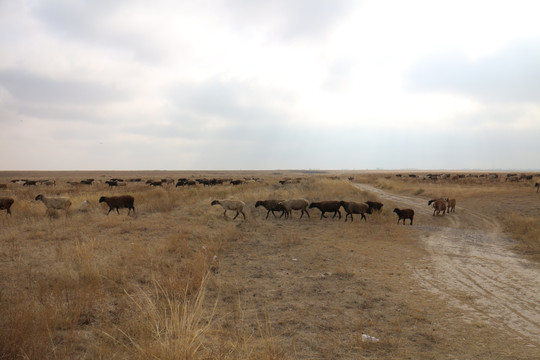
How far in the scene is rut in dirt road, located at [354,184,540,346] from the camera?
5.73 metres

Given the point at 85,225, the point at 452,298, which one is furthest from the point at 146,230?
the point at 452,298

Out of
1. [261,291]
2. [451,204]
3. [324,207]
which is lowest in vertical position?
[261,291]

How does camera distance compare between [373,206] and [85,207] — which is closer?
[85,207]

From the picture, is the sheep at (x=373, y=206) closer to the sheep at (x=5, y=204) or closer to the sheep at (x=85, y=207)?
the sheep at (x=85, y=207)

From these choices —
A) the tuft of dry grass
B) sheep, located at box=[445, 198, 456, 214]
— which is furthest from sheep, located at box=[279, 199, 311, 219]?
sheep, located at box=[445, 198, 456, 214]

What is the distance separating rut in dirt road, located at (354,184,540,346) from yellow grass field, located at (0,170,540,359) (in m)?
0.04

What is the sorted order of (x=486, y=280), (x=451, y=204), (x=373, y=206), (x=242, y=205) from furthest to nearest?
(x=451, y=204), (x=373, y=206), (x=242, y=205), (x=486, y=280)

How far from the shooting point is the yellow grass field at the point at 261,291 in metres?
4.35

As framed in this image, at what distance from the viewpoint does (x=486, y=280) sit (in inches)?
309

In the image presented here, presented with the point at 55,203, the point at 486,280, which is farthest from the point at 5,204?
the point at 486,280

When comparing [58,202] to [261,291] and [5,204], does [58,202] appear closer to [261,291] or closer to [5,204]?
[5,204]

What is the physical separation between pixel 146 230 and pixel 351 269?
816 centimetres

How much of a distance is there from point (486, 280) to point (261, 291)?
5656 millimetres

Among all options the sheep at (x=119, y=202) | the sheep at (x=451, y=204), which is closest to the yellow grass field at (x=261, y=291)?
the sheep at (x=119, y=202)
